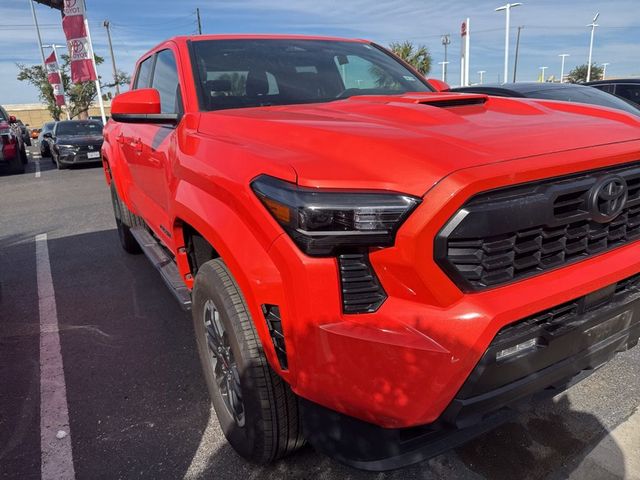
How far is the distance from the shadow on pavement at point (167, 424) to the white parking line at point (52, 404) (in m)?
0.04

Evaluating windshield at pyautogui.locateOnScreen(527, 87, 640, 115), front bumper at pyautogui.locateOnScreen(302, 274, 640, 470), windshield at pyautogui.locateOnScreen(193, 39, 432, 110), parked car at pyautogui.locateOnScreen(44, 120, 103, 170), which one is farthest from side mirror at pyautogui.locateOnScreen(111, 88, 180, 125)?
parked car at pyautogui.locateOnScreen(44, 120, 103, 170)

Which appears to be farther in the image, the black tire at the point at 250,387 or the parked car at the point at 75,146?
the parked car at the point at 75,146

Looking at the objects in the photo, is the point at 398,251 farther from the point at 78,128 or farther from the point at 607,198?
the point at 78,128

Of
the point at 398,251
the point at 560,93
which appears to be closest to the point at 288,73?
the point at 398,251

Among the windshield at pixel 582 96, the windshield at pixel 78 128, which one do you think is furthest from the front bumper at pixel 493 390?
the windshield at pixel 78 128

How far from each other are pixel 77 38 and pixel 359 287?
1789cm

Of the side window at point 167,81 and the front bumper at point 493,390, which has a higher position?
the side window at point 167,81

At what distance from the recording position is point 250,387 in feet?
6.45

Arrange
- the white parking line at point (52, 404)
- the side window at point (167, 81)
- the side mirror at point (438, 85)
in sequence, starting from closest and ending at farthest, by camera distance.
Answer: the white parking line at point (52, 404) < the side window at point (167, 81) < the side mirror at point (438, 85)

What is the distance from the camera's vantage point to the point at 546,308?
168 centimetres

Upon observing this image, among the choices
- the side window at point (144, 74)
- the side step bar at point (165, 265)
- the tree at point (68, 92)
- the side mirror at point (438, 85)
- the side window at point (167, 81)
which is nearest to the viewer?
the side step bar at point (165, 265)

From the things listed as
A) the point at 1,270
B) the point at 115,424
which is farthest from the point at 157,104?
the point at 1,270

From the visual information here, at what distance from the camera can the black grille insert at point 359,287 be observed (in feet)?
5.19

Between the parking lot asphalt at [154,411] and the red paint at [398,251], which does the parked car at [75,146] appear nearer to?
the parking lot asphalt at [154,411]
